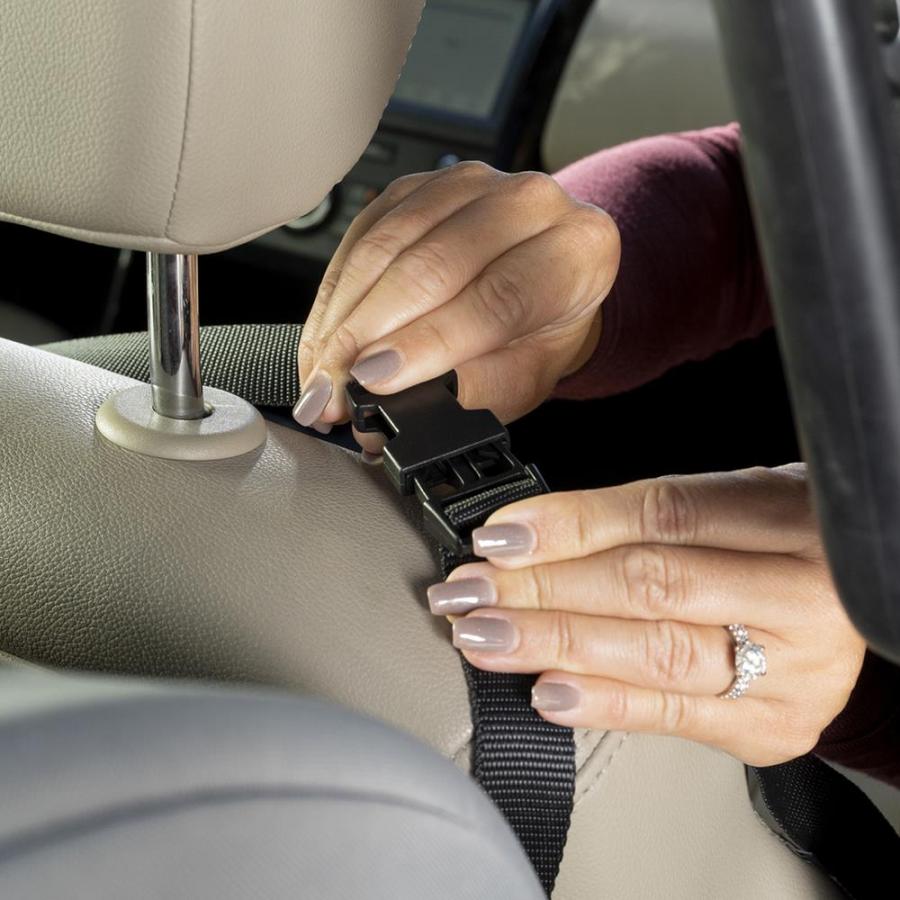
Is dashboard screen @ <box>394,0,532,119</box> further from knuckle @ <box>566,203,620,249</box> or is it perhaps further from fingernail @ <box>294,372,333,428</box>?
fingernail @ <box>294,372,333,428</box>

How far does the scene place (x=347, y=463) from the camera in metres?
0.61

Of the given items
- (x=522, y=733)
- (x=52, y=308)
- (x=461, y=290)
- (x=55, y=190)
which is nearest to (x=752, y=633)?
(x=522, y=733)

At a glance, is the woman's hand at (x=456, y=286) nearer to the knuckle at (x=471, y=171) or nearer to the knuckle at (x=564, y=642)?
the knuckle at (x=471, y=171)

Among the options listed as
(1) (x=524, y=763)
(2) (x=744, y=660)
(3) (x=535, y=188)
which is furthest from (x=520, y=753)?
(3) (x=535, y=188)

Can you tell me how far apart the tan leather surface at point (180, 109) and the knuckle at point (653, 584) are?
20 cm

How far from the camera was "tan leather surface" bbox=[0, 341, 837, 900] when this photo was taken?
500 mm

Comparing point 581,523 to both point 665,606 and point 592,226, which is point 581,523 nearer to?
point 665,606

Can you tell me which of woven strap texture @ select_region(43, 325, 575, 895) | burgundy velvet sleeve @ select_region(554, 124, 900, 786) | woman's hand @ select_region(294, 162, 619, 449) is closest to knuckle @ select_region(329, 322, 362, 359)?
woman's hand @ select_region(294, 162, 619, 449)

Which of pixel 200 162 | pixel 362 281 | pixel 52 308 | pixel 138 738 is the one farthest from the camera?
pixel 52 308

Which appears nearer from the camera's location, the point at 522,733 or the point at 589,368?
the point at 522,733

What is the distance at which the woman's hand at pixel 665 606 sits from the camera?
0.51 metres

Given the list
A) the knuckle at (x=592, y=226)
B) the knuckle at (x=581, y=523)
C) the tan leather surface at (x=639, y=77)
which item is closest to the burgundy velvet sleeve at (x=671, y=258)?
the tan leather surface at (x=639, y=77)

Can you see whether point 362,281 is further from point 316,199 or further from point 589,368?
point 589,368

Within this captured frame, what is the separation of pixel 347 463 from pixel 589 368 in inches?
17.7
